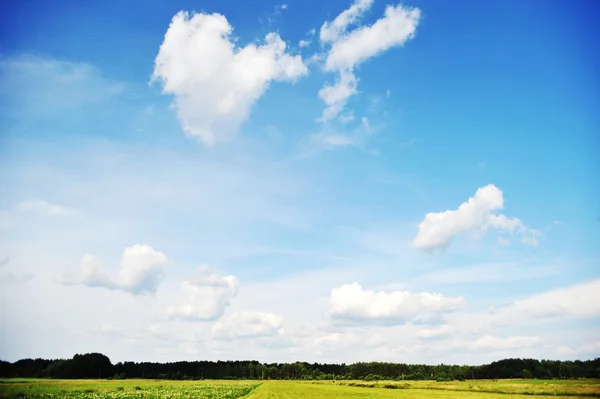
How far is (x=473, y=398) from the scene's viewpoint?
6675 cm

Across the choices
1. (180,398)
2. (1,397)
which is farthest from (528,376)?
(1,397)

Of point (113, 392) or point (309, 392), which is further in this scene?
point (113, 392)

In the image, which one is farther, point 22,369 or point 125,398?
point 22,369

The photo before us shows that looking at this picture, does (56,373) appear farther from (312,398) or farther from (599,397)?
(599,397)

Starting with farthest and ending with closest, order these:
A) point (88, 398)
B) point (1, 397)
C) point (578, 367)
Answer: point (578, 367), point (88, 398), point (1, 397)

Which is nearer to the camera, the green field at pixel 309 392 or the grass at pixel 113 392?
the grass at pixel 113 392

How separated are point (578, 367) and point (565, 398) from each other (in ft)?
437

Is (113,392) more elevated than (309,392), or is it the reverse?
(113,392)

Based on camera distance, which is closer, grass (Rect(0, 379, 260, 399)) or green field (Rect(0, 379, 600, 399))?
grass (Rect(0, 379, 260, 399))

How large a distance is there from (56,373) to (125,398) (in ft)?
552

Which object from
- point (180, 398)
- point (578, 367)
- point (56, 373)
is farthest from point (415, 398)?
point (56, 373)

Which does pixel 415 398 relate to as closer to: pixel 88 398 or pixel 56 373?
pixel 88 398

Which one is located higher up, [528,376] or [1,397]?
[1,397]

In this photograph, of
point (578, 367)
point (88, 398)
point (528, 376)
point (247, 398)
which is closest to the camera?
point (88, 398)
